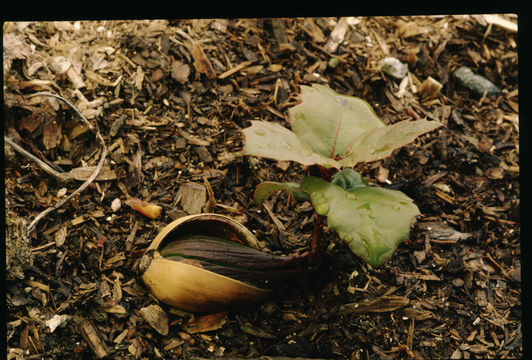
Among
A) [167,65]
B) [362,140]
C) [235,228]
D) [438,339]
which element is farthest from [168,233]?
[438,339]

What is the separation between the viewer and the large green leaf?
44.0 inches

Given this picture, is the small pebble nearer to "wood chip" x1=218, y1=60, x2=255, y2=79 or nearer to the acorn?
the acorn

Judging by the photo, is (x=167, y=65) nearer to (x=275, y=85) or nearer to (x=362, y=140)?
(x=275, y=85)

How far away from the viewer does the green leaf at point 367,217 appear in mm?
1081

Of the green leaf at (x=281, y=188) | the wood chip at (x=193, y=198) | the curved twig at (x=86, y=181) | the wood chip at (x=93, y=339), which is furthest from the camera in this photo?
the wood chip at (x=193, y=198)

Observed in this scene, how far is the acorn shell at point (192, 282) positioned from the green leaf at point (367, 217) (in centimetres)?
35

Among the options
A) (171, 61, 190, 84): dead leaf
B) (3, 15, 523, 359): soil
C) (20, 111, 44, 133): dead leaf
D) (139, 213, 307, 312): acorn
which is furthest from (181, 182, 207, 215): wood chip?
(20, 111, 44, 133): dead leaf

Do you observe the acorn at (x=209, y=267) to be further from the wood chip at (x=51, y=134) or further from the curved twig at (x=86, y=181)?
the wood chip at (x=51, y=134)

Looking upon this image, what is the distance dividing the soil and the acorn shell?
79mm

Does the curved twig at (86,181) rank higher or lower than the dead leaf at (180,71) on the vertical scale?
lower

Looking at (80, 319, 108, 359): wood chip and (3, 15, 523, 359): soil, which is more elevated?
(3, 15, 523, 359): soil

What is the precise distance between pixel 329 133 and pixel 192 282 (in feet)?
1.81

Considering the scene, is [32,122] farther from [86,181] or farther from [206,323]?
[206,323]

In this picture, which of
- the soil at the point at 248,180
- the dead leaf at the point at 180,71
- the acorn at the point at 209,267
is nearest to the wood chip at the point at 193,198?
the soil at the point at 248,180
